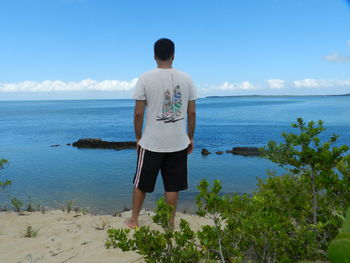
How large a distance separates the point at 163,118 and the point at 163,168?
0.74 metres

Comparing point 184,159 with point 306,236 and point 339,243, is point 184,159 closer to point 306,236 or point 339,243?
point 306,236

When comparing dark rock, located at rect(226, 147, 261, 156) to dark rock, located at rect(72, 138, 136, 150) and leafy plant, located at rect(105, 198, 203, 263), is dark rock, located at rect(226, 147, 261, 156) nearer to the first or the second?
dark rock, located at rect(72, 138, 136, 150)

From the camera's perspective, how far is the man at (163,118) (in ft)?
Result: 13.4

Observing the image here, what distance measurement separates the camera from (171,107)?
411 centimetres

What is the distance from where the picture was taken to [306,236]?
8.47 feet

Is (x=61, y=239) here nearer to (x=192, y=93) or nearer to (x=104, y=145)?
(x=192, y=93)

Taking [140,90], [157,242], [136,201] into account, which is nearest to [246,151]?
[136,201]

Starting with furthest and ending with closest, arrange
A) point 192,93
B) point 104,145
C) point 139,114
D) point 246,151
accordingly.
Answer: point 104,145, point 246,151, point 192,93, point 139,114

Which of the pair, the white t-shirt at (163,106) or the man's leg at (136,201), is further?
the man's leg at (136,201)

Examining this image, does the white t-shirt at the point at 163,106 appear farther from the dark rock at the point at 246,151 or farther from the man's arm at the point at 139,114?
the dark rock at the point at 246,151

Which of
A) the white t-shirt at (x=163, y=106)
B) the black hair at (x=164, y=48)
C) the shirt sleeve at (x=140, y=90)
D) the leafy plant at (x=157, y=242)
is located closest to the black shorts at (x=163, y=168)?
the white t-shirt at (x=163, y=106)

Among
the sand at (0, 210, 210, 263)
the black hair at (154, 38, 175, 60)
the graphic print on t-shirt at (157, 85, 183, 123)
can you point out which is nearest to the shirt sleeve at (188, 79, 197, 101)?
the graphic print on t-shirt at (157, 85, 183, 123)

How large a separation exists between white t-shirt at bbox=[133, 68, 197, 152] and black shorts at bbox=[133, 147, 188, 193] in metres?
0.11

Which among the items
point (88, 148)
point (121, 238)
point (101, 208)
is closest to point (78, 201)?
point (101, 208)
